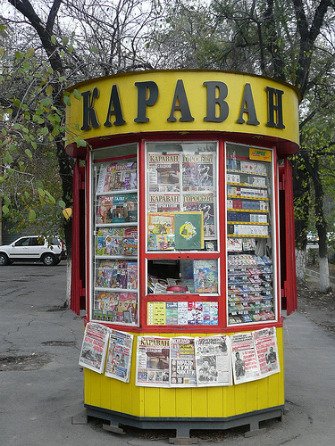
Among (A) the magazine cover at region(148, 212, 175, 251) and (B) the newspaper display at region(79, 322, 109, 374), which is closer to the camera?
(A) the magazine cover at region(148, 212, 175, 251)

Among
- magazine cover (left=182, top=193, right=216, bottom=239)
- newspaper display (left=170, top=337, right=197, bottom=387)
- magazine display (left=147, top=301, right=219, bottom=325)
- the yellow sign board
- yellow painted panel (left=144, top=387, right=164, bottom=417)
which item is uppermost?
the yellow sign board

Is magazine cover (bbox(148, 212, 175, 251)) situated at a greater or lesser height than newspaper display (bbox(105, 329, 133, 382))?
greater

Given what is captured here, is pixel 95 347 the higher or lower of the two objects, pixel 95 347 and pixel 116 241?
the lower

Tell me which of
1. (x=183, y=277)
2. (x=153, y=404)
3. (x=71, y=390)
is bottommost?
(x=71, y=390)

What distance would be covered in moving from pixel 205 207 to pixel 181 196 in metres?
0.24

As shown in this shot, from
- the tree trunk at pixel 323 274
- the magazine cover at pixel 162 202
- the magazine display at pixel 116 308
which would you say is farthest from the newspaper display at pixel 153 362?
the tree trunk at pixel 323 274

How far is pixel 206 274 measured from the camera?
17.0 feet

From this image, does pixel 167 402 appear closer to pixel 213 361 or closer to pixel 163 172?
pixel 213 361

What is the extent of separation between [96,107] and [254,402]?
299 cm

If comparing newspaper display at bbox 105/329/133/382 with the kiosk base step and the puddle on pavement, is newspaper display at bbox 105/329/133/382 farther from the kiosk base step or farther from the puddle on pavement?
the puddle on pavement

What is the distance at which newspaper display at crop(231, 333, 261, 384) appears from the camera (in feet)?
16.6

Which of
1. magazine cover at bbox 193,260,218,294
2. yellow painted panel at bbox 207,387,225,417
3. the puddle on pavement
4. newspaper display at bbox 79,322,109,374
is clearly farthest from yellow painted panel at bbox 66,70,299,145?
the puddle on pavement

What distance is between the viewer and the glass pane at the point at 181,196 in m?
5.16

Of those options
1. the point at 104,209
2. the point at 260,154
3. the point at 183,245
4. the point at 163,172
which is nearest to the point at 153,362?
the point at 183,245
